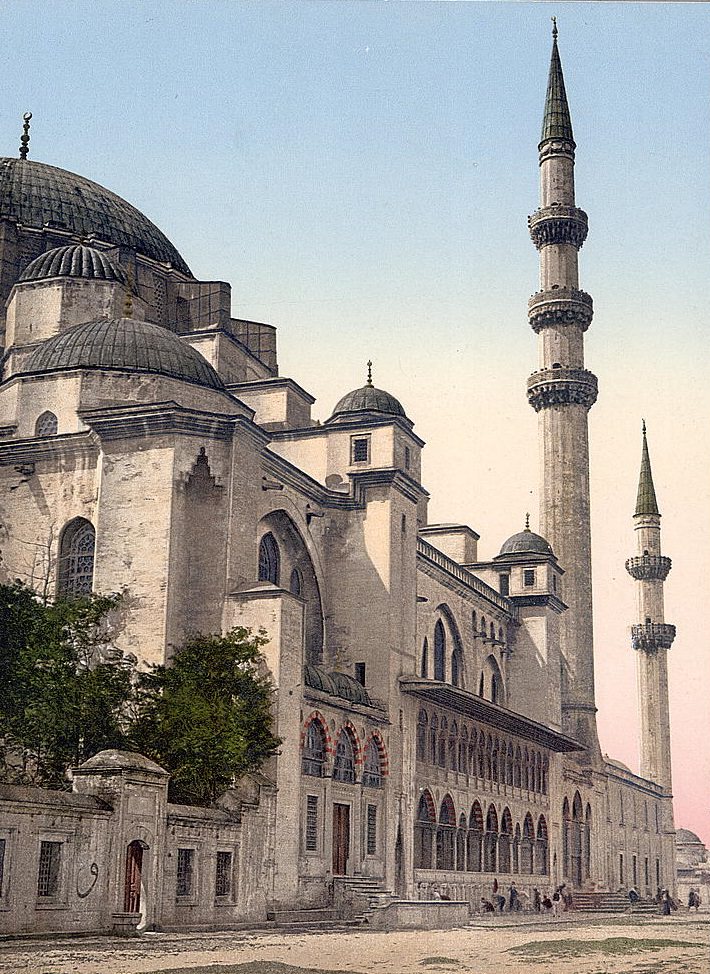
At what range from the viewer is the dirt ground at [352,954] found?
15148 mm

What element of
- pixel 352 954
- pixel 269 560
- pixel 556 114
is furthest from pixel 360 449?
pixel 352 954

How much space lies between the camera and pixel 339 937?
22094mm

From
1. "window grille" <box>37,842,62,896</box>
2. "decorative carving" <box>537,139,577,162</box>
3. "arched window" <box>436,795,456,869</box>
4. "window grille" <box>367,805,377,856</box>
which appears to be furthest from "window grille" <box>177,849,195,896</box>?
"decorative carving" <box>537,139,577,162</box>

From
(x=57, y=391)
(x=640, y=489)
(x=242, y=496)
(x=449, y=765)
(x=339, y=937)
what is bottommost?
(x=339, y=937)

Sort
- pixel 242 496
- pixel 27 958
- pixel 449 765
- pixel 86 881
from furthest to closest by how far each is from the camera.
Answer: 1. pixel 449 765
2. pixel 242 496
3. pixel 86 881
4. pixel 27 958

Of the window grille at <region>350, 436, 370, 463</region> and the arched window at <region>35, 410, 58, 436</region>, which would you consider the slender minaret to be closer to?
the window grille at <region>350, 436, 370, 463</region>

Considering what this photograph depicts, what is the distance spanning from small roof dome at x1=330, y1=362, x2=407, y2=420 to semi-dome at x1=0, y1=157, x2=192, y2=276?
22.9 feet

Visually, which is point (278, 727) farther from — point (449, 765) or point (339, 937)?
point (449, 765)

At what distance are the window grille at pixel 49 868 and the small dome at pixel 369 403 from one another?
2196 cm

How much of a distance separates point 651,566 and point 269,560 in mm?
38155

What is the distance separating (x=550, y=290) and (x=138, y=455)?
2693 cm

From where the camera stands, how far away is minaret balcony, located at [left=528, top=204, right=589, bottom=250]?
51031mm

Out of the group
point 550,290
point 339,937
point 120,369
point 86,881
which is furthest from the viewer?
point 550,290

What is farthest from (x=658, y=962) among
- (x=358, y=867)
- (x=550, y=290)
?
(x=550, y=290)
